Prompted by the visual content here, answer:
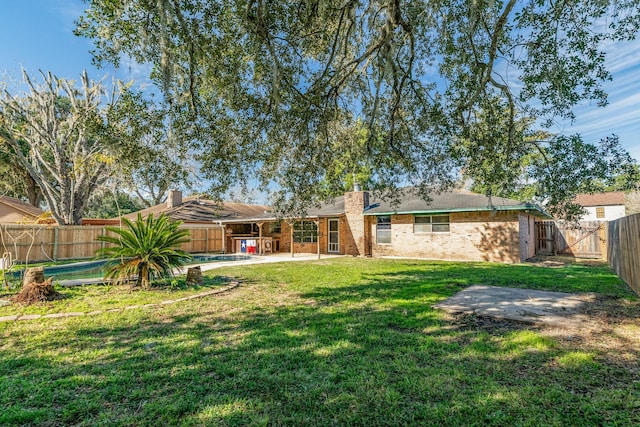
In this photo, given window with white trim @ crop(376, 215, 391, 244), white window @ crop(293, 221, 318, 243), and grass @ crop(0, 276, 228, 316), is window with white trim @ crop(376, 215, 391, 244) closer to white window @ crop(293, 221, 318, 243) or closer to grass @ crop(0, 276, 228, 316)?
white window @ crop(293, 221, 318, 243)

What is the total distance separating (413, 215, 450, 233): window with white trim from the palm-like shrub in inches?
438

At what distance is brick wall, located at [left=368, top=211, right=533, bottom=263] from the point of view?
1291cm

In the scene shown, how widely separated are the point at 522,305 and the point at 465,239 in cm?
885

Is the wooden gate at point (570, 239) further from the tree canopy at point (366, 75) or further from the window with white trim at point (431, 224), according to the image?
the tree canopy at point (366, 75)

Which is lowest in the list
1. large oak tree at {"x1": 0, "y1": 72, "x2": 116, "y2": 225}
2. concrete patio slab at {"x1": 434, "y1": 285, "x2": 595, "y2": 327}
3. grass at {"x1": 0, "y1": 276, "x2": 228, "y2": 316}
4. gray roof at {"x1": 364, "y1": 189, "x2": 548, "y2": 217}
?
grass at {"x1": 0, "y1": 276, "x2": 228, "y2": 316}

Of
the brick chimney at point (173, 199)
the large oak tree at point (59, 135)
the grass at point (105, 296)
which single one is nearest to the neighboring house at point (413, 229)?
the brick chimney at point (173, 199)

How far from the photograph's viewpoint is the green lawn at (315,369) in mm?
2385

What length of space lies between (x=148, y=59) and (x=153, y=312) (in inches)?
182

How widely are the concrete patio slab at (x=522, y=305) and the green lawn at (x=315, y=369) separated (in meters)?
0.41

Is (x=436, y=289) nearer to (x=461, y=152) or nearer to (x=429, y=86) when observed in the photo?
(x=461, y=152)

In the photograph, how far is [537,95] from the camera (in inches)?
255

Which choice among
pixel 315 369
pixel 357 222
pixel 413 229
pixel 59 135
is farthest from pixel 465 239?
pixel 59 135

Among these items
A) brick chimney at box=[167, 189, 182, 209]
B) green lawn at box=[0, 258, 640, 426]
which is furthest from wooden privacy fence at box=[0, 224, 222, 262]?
green lawn at box=[0, 258, 640, 426]

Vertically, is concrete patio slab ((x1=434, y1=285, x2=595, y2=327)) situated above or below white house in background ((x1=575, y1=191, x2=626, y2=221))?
below
